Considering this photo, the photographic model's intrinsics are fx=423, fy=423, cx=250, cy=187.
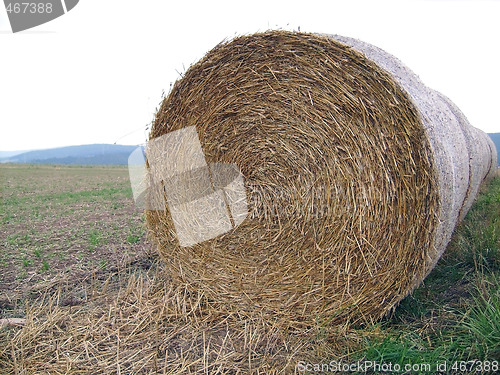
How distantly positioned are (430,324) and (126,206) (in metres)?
7.95

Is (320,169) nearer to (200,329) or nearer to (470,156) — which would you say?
(200,329)

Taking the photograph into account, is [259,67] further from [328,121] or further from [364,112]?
[364,112]

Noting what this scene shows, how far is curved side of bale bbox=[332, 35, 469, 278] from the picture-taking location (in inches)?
105

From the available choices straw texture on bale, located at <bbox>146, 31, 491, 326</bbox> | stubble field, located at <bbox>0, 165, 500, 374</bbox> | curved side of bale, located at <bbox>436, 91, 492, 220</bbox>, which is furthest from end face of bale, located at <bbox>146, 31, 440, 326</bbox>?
curved side of bale, located at <bbox>436, 91, 492, 220</bbox>

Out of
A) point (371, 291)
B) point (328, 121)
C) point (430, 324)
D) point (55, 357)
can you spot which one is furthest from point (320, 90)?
point (55, 357)
